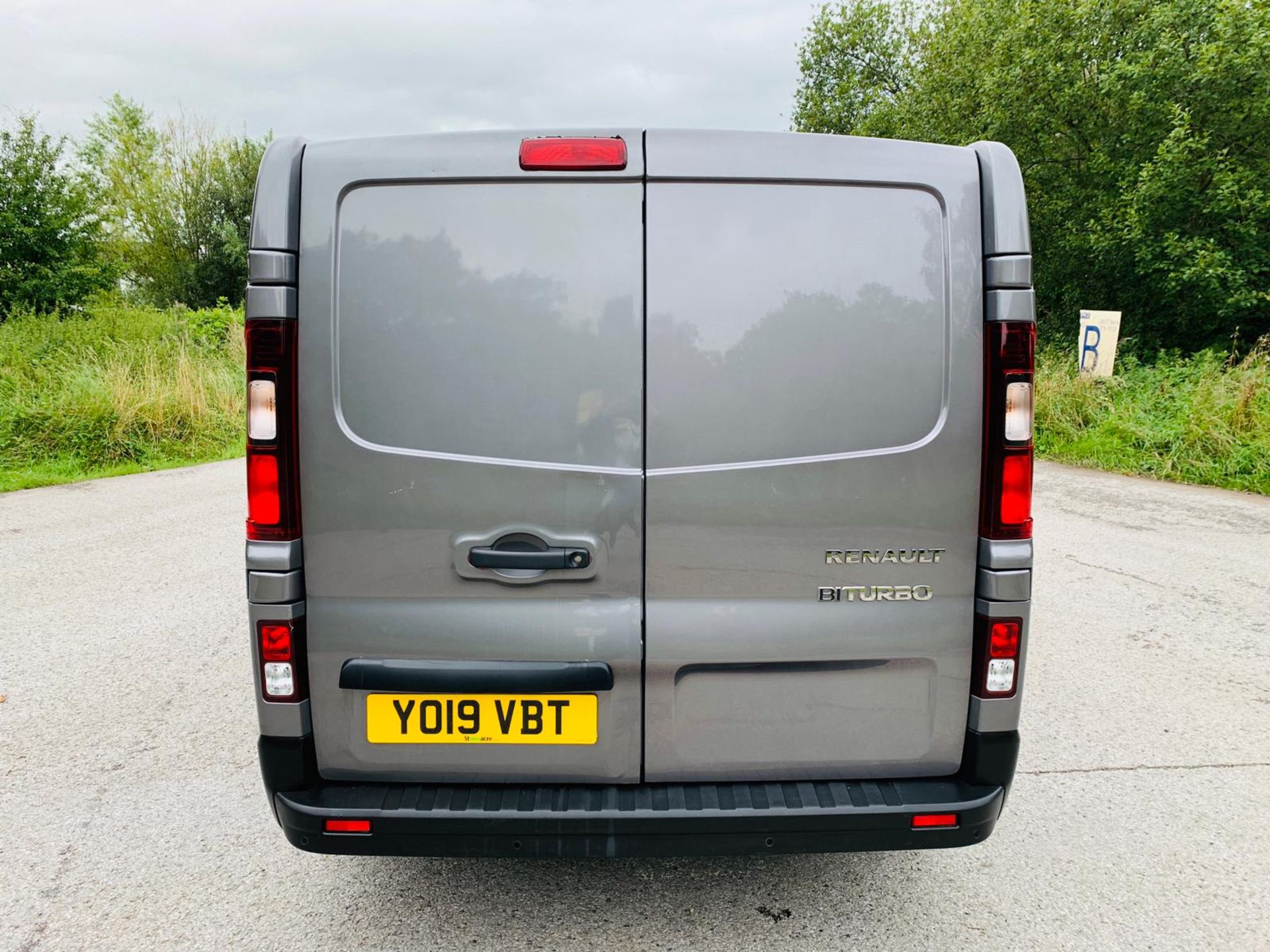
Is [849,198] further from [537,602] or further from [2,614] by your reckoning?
[2,614]

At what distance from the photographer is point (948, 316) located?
2139 mm

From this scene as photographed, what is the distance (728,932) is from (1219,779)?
7.31 ft

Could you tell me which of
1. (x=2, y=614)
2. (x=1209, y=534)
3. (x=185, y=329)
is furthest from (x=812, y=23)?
(x=2, y=614)

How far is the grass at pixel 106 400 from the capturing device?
11.0 m

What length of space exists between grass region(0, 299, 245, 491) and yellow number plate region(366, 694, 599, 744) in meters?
9.62

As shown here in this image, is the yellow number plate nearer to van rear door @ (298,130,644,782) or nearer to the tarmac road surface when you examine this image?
van rear door @ (298,130,644,782)

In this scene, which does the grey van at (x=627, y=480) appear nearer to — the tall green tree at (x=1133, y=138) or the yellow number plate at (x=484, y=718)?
the yellow number plate at (x=484, y=718)

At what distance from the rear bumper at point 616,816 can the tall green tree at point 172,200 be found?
3326cm

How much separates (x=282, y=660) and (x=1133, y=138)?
783 inches

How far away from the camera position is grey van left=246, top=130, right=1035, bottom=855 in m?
2.09

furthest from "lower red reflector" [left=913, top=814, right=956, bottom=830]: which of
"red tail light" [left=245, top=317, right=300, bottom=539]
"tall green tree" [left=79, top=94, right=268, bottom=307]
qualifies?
"tall green tree" [left=79, top=94, right=268, bottom=307]

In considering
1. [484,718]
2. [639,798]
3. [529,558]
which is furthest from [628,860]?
[529,558]

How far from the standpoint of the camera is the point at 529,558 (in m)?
2.11

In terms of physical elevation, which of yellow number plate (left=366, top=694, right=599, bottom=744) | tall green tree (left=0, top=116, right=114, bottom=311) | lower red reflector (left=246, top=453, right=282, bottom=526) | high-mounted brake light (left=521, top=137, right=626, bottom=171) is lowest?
yellow number plate (left=366, top=694, right=599, bottom=744)
